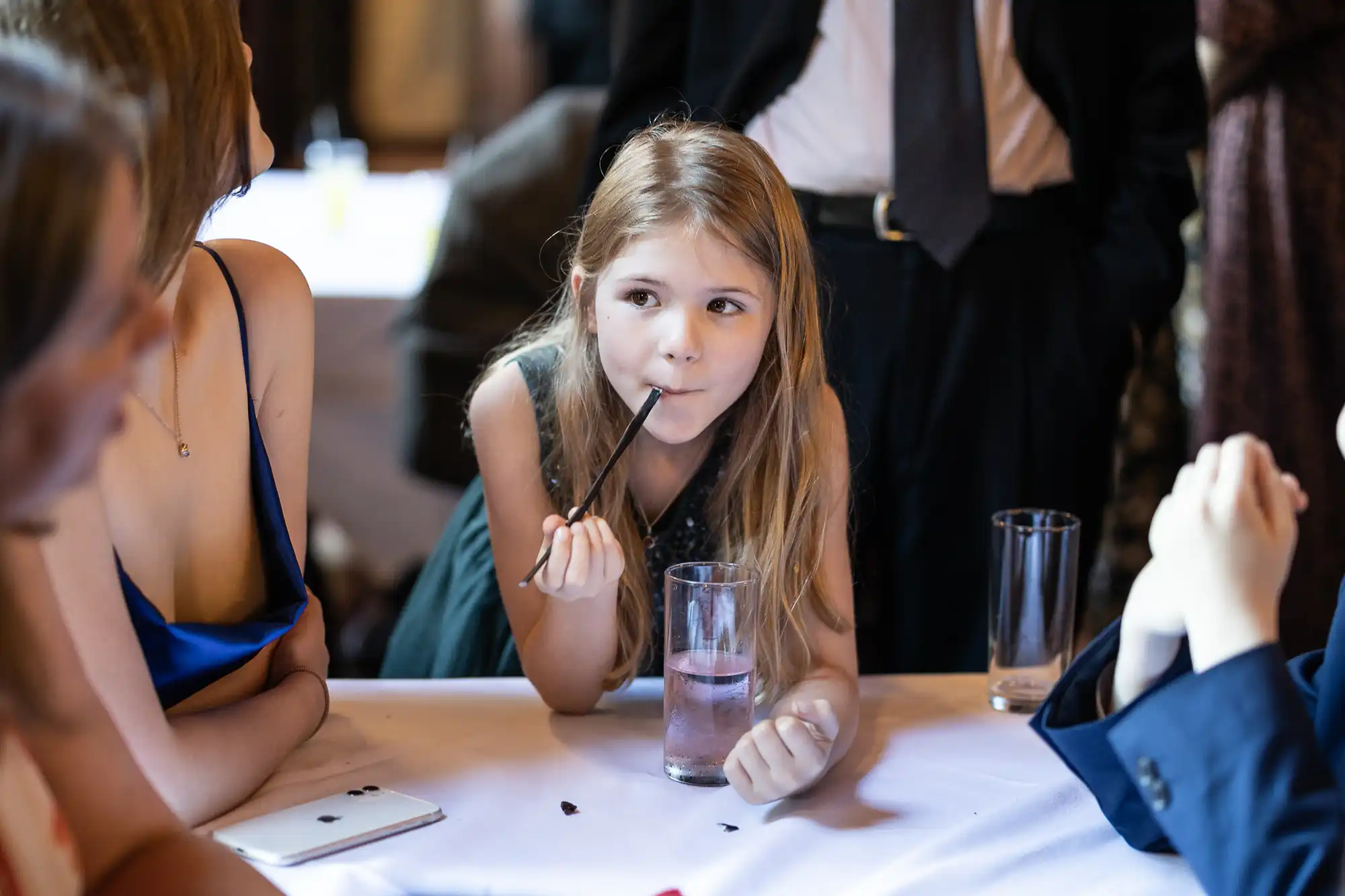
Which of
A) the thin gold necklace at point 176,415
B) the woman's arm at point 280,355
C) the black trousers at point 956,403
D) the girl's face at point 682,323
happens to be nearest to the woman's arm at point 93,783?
the thin gold necklace at point 176,415

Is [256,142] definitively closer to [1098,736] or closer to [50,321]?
[50,321]

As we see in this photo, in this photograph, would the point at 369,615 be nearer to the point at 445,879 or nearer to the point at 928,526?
the point at 928,526

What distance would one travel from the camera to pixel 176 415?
45.4 inches

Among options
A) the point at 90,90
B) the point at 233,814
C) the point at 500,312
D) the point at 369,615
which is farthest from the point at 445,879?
the point at 369,615

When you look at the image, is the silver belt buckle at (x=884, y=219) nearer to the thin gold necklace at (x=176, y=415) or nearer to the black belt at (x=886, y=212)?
the black belt at (x=886, y=212)

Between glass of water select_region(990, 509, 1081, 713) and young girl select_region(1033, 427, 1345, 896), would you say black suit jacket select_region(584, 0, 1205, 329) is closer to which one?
glass of water select_region(990, 509, 1081, 713)

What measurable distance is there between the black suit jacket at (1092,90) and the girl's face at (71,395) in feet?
4.42

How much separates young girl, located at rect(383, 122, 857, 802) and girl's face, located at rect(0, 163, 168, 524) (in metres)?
0.63

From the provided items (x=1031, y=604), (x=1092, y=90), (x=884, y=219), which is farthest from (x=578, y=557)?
(x=1092, y=90)

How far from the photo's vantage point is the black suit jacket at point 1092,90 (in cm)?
186

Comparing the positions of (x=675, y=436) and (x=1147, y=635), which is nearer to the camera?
(x=1147, y=635)

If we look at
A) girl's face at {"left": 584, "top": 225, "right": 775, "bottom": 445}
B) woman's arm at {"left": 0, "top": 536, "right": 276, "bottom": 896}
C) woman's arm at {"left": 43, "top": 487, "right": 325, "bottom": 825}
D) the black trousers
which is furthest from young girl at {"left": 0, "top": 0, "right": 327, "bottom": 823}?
the black trousers

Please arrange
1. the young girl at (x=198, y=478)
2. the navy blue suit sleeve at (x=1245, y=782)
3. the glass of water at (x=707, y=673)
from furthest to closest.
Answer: the glass of water at (x=707, y=673) < the young girl at (x=198, y=478) < the navy blue suit sleeve at (x=1245, y=782)

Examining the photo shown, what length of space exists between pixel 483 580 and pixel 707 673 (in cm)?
60
